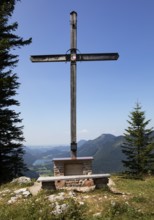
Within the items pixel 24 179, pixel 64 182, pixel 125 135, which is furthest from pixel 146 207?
pixel 125 135

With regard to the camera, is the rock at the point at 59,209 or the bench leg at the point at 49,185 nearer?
the rock at the point at 59,209

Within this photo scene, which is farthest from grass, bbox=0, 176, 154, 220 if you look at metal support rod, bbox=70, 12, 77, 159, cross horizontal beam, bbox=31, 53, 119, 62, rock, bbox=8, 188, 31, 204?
cross horizontal beam, bbox=31, 53, 119, 62

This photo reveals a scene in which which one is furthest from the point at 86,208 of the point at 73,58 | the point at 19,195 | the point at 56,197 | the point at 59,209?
the point at 73,58

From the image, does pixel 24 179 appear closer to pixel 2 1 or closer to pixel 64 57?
pixel 64 57

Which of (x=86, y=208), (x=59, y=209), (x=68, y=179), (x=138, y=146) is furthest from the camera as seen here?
(x=138, y=146)

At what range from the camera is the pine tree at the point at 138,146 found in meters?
20.9

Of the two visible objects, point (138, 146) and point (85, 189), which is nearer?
point (85, 189)

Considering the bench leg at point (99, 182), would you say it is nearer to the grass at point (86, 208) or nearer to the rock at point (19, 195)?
the grass at point (86, 208)

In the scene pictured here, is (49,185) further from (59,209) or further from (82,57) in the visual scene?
(82,57)

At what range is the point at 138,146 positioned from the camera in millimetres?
21703

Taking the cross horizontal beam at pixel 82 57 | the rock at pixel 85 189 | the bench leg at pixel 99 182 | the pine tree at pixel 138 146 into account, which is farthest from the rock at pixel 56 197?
the pine tree at pixel 138 146

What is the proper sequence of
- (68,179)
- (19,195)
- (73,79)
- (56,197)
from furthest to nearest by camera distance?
(73,79)
(68,179)
(19,195)
(56,197)

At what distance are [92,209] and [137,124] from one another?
50.7 ft

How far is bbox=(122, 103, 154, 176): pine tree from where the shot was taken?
20.9 metres
